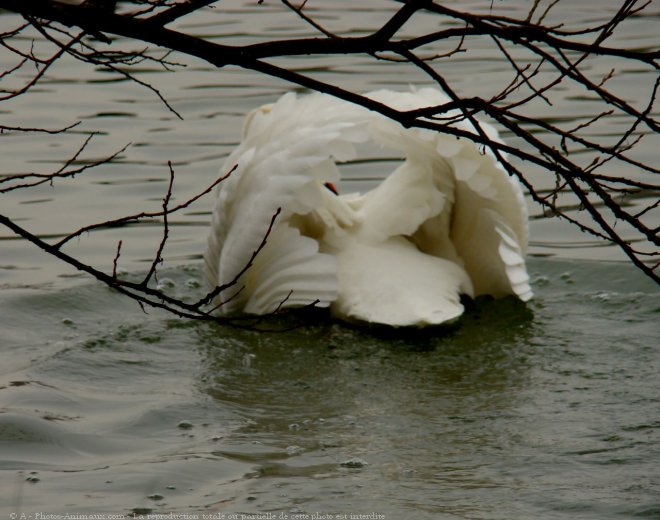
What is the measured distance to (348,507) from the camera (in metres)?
4.13

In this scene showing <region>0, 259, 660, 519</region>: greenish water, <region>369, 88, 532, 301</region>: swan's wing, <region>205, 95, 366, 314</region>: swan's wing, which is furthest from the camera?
<region>369, 88, 532, 301</region>: swan's wing

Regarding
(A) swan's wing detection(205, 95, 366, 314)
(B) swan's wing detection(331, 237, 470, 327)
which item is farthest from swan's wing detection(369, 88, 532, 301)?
(A) swan's wing detection(205, 95, 366, 314)

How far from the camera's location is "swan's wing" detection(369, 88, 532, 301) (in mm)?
6258

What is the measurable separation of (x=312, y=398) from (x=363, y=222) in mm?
1430

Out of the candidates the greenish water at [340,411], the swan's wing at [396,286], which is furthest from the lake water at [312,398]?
the swan's wing at [396,286]

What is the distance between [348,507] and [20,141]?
23.1ft

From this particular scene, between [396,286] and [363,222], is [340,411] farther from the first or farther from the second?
[363,222]

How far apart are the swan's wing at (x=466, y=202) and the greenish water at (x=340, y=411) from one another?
0.27 m

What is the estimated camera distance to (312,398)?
5.42 metres

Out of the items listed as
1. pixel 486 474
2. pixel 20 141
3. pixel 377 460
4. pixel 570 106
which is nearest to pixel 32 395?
pixel 377 460

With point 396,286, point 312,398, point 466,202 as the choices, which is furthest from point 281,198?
point 466,202

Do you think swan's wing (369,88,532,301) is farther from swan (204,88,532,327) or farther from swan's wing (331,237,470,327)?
swan's wing (331,237,470,327)

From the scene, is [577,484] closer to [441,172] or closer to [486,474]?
[486,474]

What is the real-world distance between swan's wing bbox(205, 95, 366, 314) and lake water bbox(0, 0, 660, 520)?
0.96 feet
